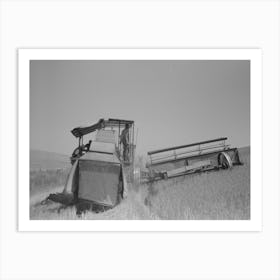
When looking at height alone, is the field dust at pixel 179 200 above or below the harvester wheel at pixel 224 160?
below

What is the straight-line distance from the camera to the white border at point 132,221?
2723mm

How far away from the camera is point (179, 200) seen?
2791 mm

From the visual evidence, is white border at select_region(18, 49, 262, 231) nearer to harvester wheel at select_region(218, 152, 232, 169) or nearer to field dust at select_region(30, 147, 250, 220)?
field dust at select_region(30, 147, 250, 220)

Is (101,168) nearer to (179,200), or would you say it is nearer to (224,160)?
(179,200)

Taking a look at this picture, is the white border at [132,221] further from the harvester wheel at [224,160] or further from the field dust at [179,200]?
the harvester wheel at [224,160]

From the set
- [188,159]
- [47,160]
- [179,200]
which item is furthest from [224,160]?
[47,160]

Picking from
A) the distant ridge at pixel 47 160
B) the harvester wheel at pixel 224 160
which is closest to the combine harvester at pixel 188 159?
the harvester wheel at pixel 224 160

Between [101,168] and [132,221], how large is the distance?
0.48 metres

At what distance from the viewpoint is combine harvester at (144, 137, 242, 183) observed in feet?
9.21

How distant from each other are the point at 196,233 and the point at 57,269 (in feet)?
3.63

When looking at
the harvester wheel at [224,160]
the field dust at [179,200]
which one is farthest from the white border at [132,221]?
the harvester wheel at [224,160]

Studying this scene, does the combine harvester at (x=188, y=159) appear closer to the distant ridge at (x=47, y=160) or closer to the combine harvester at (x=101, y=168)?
the combine harvester at (x=101, y=168)
